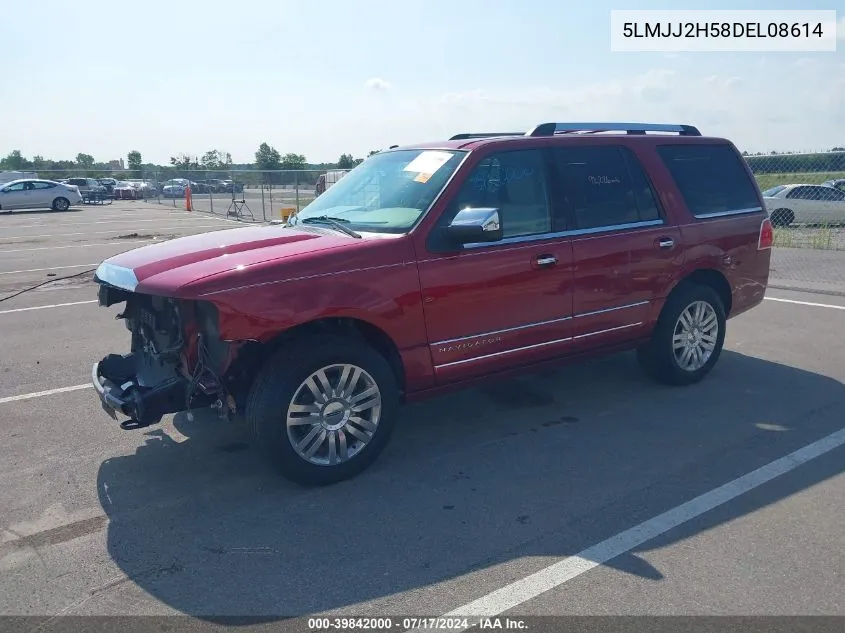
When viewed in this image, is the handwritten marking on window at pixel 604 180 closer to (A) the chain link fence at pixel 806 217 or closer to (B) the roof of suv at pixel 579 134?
(B) the roof of suv at pixel 579 134

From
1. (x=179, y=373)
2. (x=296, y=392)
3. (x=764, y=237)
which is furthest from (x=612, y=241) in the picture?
(x=179, y=373)

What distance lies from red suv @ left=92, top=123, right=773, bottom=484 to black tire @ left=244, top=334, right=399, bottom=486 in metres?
0.01

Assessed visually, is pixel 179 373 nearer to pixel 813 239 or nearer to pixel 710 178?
pixel 710 178

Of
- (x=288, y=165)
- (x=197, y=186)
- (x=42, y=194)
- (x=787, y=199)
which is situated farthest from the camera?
(x=288, y=165)

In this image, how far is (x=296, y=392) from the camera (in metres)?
4.17

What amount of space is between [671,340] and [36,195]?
32.3 meters

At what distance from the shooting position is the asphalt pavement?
3285 millimetres

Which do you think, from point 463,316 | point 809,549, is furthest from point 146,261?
point 809,549

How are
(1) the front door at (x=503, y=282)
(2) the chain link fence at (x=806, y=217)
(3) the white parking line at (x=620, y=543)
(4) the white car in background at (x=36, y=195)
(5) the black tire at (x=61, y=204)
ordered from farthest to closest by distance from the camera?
1. (5) the black tire at (x=61, y=204)
2. (4) the white car in background at (x=36, y=195)
3. (2) the chain link fence at (x=806, y=217)
4. (1) the front door at (x=503, y=282)
5. (3) the white parking line at (x=620, y=543)

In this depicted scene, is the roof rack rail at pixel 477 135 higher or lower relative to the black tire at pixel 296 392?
higher

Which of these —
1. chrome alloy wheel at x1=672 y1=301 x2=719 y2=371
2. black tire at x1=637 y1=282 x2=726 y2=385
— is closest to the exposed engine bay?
black tire at x1=637 y1=282 x2=726 y2=385

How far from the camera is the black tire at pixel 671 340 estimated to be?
19.5 feet

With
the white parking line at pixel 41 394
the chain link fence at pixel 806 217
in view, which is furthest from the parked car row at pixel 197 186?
the white parking line at pixel 41 394

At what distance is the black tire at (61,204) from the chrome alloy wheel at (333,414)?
32503 millimetres
